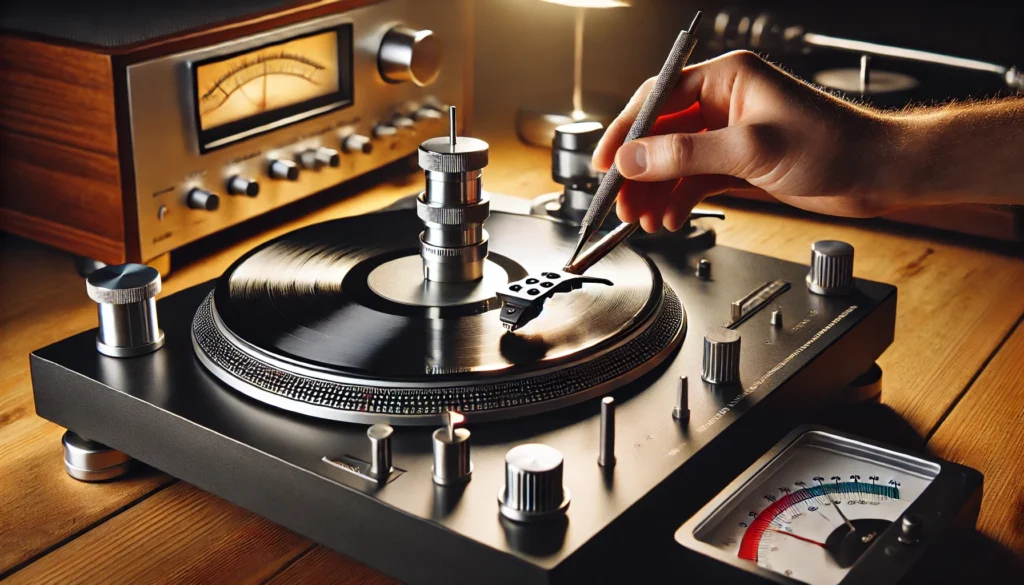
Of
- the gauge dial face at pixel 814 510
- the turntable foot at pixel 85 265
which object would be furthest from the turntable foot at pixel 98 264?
the gauge dial face at pixel 814 510

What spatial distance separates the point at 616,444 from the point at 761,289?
328mm

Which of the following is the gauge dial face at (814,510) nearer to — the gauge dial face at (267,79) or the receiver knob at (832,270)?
the receiver knob at (832,270)

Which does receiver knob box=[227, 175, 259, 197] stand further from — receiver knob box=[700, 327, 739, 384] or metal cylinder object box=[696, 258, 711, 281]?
receiver knob box=[700, 327, 739, 384]

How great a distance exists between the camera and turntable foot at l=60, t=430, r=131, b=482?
2.98 ft

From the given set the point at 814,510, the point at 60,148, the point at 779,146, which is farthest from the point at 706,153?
the point at 60,148

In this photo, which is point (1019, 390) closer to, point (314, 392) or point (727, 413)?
point (727, 413)

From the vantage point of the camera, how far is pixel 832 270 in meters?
1.04

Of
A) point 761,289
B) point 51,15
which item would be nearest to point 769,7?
point 761,289

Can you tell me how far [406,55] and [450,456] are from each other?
2.92ft

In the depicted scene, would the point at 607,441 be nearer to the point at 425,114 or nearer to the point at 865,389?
the point at 865,389

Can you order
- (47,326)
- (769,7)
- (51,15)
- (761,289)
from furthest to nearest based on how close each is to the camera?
(769,7), (51,15), (47,326), (761,289)

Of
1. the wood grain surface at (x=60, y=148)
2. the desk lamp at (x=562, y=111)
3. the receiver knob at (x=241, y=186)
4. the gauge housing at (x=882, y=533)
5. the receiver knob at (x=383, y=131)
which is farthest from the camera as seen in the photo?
the desk lamp at (x=562, y=111)

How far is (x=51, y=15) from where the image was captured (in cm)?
137

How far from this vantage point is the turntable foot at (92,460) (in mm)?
909
